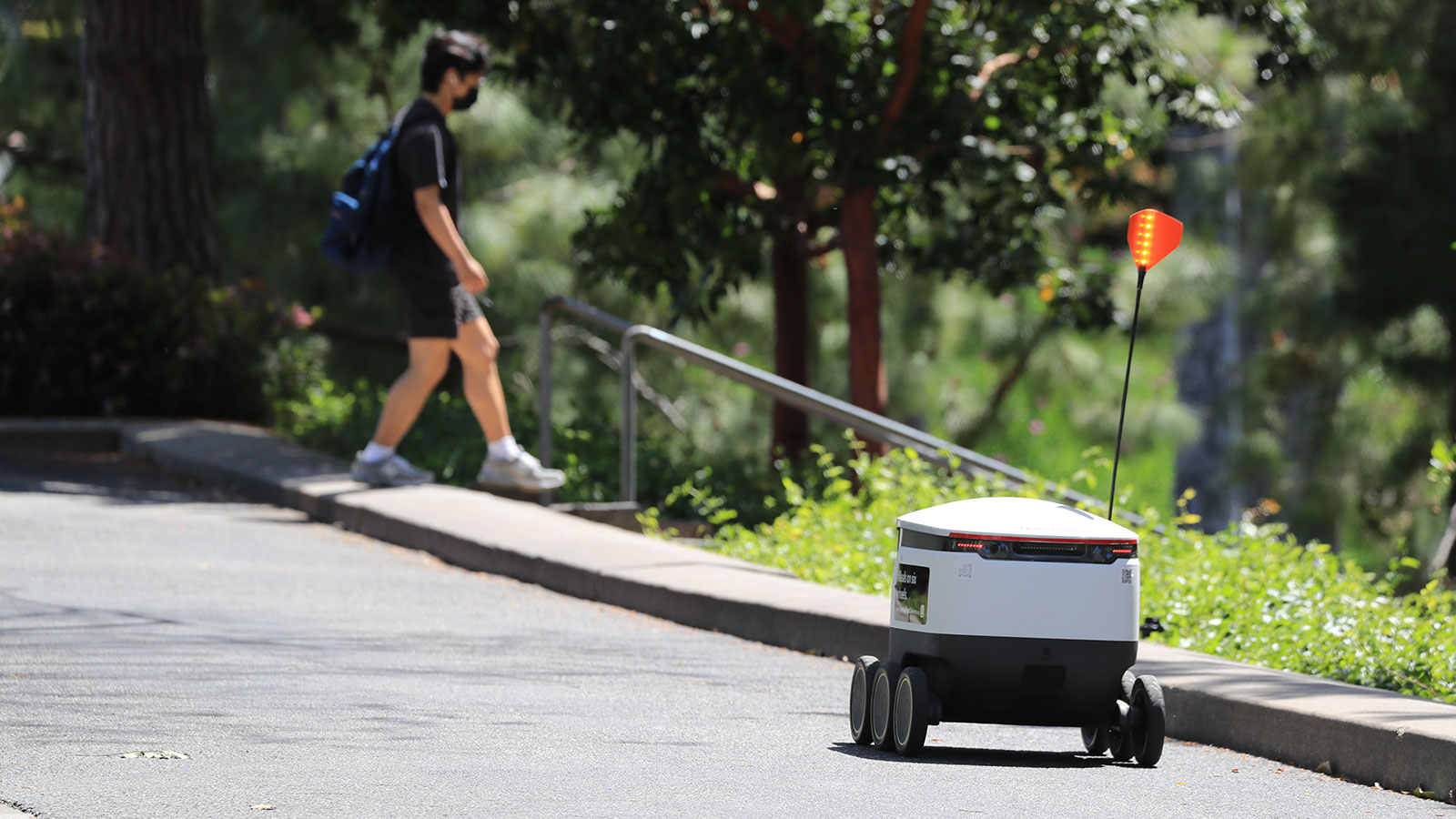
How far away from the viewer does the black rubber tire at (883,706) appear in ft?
18.7

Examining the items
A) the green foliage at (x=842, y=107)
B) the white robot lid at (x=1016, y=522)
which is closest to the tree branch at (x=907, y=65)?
the green foliage at (x=842, y=107)

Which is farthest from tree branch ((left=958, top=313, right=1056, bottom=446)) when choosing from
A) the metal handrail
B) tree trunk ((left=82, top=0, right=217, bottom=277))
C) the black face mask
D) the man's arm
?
the man's arm

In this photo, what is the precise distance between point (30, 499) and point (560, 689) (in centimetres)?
539

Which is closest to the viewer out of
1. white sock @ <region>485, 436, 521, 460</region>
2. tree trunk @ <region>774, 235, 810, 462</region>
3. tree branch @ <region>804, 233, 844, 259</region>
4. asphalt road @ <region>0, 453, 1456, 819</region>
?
asphalt road @ <region>0, 453, 1456, 819</region>

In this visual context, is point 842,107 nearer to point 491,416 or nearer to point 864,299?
point 864,299

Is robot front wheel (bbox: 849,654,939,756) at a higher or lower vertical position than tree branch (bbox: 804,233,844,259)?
lower

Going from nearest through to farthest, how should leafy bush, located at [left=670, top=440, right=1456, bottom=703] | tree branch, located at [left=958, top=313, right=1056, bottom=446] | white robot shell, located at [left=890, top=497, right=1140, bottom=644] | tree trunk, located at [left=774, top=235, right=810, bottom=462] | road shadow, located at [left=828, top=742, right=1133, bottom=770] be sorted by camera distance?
white robot shell, located at [left=890, top=497, right=1140, bottom=644] → road shadow, located at [left=828, top=742, right=1133, bottom=770] → leafy bush, located at [left=670, top=440, right=1456, bottom=703] → tree trunk, located at [left=774, top=235, right=810, bottom=462] → tree branch, located at [left=958, top=313, right=1056, bottom=446]

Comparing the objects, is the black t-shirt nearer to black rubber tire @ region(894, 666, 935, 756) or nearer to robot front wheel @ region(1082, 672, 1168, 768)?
black rubber tire @ region(894, 666, 935, 756)

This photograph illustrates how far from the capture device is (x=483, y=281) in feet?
33.7

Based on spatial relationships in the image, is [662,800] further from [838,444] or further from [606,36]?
[838,444]

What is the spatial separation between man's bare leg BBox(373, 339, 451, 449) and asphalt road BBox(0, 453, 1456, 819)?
5.07 ft

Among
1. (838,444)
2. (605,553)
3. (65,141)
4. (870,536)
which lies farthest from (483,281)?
(65,141)

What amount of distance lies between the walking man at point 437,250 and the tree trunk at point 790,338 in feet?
15.2

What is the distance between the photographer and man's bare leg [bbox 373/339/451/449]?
34.5 ft
